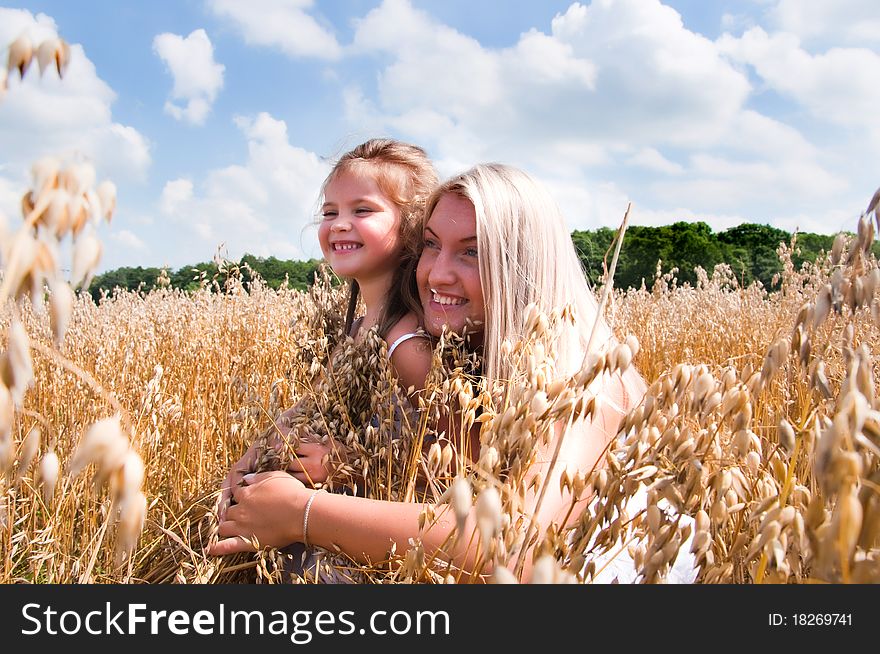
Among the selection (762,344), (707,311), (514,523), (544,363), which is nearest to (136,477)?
(514,523)

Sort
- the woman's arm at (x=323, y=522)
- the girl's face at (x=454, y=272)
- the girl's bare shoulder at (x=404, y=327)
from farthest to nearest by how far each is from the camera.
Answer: the girl's bare shoulder at (x=404, y=327), the girl's face at (x=454, y=272), the woman's arm at (x=323, y=522)

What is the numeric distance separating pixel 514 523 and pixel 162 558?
4.26ft

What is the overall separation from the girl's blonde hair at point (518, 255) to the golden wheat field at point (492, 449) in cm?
31

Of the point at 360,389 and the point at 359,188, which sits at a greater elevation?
the point at 359,188

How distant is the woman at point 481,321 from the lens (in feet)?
4.15

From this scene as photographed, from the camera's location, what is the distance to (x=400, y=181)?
2.20 metres

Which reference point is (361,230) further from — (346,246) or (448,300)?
(448,300)

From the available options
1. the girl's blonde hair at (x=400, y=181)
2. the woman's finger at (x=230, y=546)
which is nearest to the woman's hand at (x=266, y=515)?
the woman's finger at (x=230, y=546)

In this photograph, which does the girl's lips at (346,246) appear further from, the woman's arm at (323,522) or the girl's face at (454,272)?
the woman's arm at (323,522)

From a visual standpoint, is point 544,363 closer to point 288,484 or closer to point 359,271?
point 288,484

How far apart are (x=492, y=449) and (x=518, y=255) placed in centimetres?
98

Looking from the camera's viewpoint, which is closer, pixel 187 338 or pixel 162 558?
pixel 162 558

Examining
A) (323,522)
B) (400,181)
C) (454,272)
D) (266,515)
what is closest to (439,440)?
(323,522)

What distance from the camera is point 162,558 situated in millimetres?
1717
